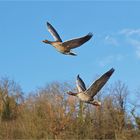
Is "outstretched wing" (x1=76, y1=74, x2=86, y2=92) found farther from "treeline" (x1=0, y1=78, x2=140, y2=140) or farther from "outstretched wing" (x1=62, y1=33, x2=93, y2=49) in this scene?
"treeline" (x1=0, y1=78, x2=140, y2=140)

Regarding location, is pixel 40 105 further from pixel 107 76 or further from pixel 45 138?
pixel 107 76

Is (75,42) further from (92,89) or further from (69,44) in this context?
(92,89)

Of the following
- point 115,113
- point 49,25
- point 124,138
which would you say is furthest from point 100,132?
point 49,25

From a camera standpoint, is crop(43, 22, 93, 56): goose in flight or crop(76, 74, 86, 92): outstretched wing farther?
crop(76, 74, 86, 92): outstretched wing

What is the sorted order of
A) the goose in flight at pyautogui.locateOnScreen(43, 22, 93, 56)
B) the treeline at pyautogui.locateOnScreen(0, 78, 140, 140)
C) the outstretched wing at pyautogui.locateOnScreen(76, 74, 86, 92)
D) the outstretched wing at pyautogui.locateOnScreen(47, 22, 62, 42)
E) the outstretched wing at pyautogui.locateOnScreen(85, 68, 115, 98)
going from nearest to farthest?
the outstretched wing at pyautogui.locateOnScreen(85, 68, 115, 98) < the goose in flight at pyautogui.locateOnScreen(43, 22, 93, 56) < the outstretched wing at pyautogui.locateOnScreen(76, 74, 86, 92) < the outstretched wing at pyautogui.locateOnScreen(47, 22, 62, 42) < the treeline at pyautogui.locateOnScreen(0, 78, 140, 140)

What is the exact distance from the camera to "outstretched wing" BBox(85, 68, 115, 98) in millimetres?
12648

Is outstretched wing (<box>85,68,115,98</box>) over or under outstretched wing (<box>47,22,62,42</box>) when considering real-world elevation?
under

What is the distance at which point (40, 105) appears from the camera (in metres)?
39.2

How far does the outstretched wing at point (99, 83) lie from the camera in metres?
12.6

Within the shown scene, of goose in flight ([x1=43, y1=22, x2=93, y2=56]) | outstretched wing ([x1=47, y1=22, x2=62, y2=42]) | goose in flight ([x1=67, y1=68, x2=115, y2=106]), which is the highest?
outstretched wing ([x1=47, y1=22, x2=62, y2=42])

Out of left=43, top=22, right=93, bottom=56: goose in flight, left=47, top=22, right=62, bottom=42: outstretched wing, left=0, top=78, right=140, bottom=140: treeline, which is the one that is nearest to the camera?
left=43, top=22, right=93, bottom=56: goose in flight

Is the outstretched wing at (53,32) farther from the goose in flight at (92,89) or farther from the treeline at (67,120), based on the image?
the treeline at (67,120)

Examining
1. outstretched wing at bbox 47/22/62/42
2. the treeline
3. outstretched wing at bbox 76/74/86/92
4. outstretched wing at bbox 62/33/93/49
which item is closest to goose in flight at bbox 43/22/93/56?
outstretched wing at bbox 62/33/93/49

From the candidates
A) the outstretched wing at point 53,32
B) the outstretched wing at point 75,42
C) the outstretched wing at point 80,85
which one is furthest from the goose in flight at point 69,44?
the outstretched wing at point 80,85
